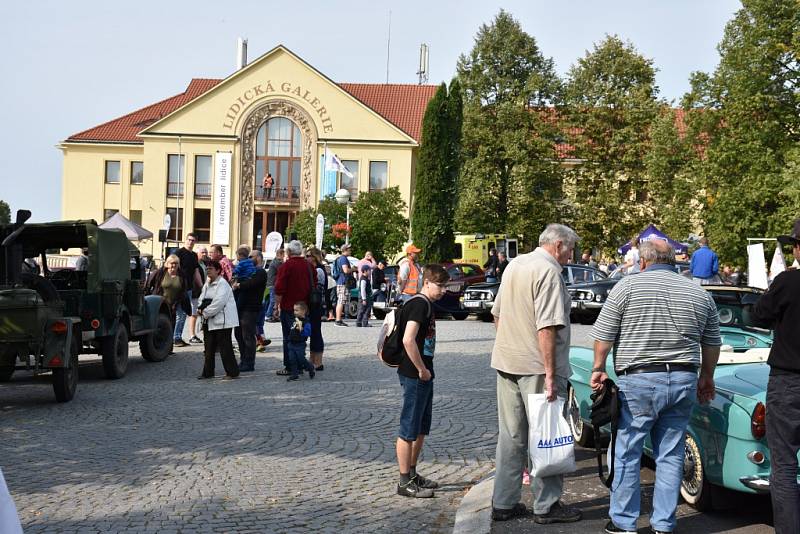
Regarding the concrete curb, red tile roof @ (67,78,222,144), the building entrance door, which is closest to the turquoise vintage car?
the concrete curb

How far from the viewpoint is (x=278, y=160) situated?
6134cm

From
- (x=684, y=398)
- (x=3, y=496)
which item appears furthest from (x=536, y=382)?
(x=3, y=496)

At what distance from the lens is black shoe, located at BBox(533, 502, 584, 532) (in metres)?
6.11

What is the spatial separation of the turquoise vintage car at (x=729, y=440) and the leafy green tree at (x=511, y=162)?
48.5 m

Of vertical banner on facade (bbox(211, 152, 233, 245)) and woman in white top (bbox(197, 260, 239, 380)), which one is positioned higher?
vertical banner on facade (bbox(211, 152, 233, 245))

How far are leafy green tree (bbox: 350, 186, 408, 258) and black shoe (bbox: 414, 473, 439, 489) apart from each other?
35380 mm

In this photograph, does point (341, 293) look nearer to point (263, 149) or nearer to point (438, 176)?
point (438, 176)

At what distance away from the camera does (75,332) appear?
12156mm

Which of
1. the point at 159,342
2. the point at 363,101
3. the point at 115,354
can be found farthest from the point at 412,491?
Result: the point at 363,101

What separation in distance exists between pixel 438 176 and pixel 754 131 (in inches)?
653

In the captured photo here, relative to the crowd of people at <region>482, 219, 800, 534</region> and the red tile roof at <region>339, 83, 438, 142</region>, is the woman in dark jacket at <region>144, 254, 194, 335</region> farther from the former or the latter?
the red tile roof at <region>339, 83, 438, 142</region>

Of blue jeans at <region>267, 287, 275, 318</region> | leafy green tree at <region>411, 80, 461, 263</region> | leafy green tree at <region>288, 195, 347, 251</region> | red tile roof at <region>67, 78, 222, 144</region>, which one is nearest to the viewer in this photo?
blue jeans at <region>267, 287, 275, 318</region>

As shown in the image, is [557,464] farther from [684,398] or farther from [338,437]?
[338,437]

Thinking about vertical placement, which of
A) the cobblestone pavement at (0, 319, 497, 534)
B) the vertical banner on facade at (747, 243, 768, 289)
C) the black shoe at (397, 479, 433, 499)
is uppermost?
the vertical banner on facade at (747, 243, 768, 289)
